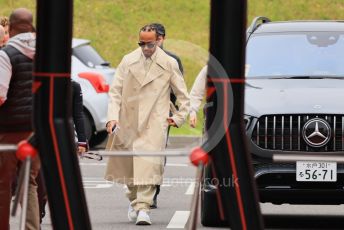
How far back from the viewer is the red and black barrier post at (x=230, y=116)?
186 inches

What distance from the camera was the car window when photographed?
22086mm

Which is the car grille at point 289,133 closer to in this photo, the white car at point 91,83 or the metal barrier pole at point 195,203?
the metal barrier pole at point 195,203

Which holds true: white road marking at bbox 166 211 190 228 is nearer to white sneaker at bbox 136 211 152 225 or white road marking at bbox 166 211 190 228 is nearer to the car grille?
white sneaker at bbox 136 211 152 225

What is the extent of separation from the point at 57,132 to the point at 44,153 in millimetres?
88

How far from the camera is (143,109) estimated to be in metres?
11.9

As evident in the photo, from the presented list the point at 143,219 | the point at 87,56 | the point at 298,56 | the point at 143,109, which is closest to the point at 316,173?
the point at 298,56

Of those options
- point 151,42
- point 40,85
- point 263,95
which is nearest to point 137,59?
point 151,42

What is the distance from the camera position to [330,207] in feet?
45.5

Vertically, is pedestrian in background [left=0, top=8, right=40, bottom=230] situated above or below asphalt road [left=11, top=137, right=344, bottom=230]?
above

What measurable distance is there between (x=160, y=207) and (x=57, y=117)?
8.72 metres

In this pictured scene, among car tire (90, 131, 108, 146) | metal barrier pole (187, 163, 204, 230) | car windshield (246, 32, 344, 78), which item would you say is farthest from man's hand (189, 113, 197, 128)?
car tire (90, 131, 108, 146)

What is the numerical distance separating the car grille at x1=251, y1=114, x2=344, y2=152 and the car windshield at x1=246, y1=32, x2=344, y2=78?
3.23 feet

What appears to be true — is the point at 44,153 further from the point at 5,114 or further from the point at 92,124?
the point at 92,124

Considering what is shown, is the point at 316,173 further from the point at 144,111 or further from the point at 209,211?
the point at 144,111
